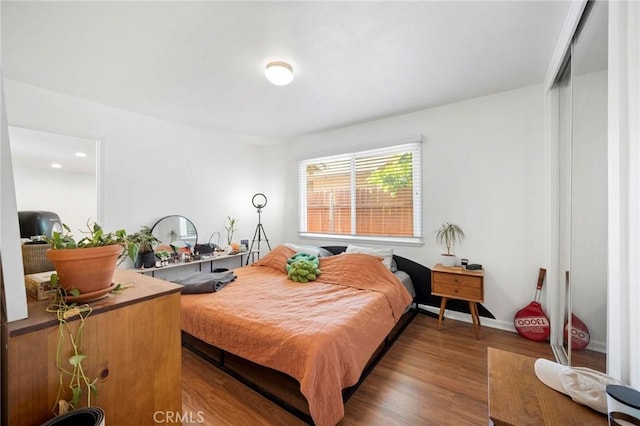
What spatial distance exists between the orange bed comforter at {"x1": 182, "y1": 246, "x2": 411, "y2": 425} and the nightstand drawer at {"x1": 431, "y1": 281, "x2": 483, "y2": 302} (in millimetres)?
338

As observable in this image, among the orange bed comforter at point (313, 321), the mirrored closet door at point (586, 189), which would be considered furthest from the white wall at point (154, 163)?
the mirrored closet door at point (586, 189)

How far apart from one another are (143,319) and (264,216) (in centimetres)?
391

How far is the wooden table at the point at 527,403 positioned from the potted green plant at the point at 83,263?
1347mm

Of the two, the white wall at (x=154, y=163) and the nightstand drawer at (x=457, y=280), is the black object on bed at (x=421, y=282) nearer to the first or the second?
the nightstand drawer at (x=457, y=280)

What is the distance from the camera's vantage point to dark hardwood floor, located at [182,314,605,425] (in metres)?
1.59

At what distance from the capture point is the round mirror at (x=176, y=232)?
3379 millimetres

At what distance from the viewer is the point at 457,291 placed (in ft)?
8.64

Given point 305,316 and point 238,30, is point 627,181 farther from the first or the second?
point 238,30

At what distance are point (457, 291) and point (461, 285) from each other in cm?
8

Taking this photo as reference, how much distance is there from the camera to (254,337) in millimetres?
1740

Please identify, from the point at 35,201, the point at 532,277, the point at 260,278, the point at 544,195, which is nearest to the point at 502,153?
the point at 544,195

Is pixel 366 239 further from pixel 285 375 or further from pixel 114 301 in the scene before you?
pixel 114 301

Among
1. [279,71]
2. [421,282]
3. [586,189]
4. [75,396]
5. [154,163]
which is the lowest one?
[421,282]

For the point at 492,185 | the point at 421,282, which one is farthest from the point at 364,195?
the point at 492,185
